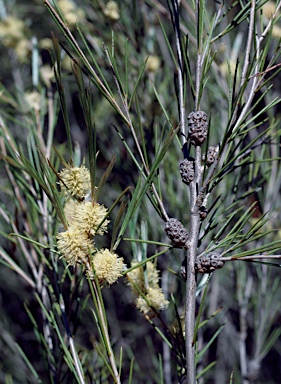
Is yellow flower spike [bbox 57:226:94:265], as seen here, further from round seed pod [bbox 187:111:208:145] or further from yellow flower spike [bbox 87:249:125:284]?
round seed pod [bbox 187:111:208:145]

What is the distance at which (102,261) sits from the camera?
37cm

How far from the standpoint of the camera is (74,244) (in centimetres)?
36

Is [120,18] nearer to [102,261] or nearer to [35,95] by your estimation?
[35,95]

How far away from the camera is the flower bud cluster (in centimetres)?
36

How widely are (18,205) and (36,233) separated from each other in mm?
43

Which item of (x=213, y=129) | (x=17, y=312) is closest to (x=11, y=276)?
(x=17, y=312)

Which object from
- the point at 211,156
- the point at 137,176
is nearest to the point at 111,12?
the point at 137,176

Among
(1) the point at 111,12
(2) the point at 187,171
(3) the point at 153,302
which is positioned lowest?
(3) the point at 153,302

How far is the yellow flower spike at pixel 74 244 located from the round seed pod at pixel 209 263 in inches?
3.6

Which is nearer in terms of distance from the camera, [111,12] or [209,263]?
[209,263]

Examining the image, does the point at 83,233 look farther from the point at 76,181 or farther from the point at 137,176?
the point at 137,176

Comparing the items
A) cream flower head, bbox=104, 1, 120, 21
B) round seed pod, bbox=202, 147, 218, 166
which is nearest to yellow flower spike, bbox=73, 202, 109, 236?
round seed pod, bbox=202, 147, 218, 166

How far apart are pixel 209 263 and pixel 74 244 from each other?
11 centimetres

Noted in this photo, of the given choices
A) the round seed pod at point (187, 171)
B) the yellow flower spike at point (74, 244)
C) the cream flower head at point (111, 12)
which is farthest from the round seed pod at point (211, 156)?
the cream flower head at point (111, 12)
